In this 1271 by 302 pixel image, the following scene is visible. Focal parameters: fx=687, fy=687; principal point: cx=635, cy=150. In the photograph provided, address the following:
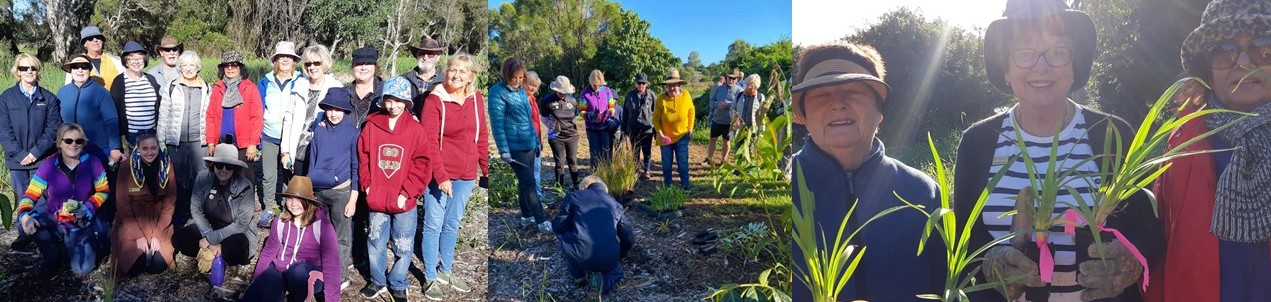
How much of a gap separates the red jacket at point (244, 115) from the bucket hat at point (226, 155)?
5 cm

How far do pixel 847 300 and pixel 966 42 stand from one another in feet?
3.04

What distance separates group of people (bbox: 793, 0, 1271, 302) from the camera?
2.04 metres

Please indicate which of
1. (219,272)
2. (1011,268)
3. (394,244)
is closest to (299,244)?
(394,244)

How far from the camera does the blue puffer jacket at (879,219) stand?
7.23 feet

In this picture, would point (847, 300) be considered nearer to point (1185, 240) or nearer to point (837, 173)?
point (837, 173)

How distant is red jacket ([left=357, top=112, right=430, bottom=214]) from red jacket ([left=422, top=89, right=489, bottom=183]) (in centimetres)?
6

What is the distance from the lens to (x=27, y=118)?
293 cm

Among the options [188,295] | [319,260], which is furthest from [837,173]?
[188,295]

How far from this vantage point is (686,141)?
2564 mm

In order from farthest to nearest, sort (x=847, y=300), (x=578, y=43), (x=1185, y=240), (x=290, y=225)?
1. (x=290, y=225)
2. (x=578, y=43)
3. (x=847, y=300)
4. (x=1185, y=240)

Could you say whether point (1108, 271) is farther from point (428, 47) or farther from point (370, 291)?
point (370, 291)

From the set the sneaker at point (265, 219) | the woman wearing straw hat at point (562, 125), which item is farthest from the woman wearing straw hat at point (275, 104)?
the woman wearing straw hat at point (562, 125)

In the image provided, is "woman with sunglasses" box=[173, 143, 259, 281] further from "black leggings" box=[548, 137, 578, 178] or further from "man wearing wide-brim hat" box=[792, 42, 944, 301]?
"man wearing wide-brim hat" box=[792, 42, 944, 301]

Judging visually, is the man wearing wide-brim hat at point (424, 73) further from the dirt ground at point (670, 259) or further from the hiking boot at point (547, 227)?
the hiking boot at point (547, 227)
